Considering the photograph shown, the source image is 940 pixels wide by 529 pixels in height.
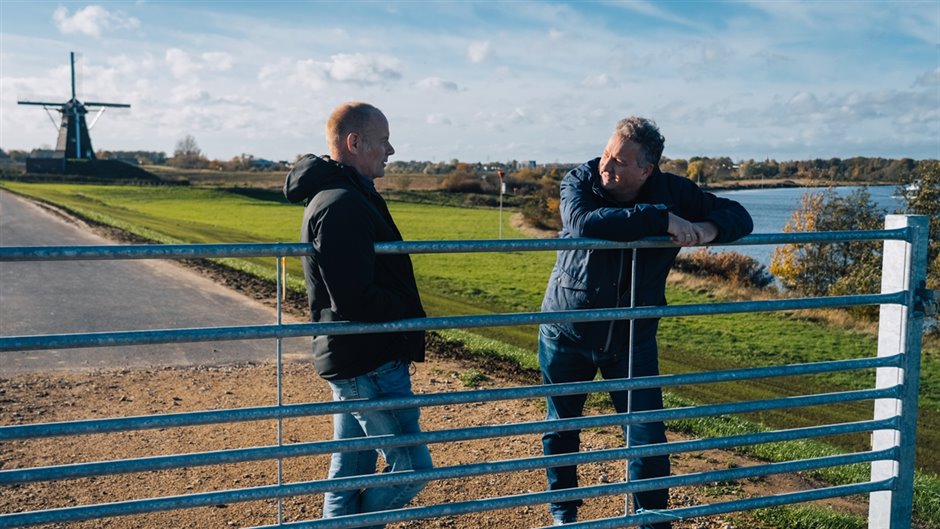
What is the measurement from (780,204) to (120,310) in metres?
31.0

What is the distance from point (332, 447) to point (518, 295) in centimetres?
1961

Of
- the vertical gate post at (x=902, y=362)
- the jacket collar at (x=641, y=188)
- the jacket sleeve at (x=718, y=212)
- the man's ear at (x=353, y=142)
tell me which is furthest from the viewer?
the jacket collar at (x=641, y=188)

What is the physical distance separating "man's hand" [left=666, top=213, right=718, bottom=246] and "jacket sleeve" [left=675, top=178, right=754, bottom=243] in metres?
0.08

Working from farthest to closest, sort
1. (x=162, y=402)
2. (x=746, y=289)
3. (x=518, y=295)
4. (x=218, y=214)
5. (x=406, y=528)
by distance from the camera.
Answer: (x=218, y=214) < (x=746, y=289) < (x=518, y=295) < (x=162, y=402) < (x=406, y=528)

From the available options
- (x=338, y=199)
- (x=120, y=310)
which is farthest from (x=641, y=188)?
(x=120, y=310)

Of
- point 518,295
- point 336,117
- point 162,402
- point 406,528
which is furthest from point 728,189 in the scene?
point 336,117

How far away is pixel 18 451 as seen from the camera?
20.2 ft

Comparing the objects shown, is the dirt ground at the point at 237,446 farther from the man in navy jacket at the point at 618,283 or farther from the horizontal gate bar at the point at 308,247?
the horizontal gate bar at the point at 308,247

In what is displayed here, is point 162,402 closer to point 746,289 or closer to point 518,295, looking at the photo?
point 518,295

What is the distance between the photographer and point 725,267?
30.1 m

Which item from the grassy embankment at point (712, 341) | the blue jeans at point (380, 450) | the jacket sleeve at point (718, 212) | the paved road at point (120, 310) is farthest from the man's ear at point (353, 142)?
the paved road at point (120, 310)

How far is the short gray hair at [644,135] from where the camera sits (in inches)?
149

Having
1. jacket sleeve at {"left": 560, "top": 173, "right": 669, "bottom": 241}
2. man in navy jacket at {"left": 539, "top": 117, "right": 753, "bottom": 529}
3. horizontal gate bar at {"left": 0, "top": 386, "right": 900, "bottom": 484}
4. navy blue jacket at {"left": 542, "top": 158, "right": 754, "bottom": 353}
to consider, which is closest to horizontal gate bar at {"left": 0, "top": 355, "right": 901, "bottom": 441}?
horizontal gate bar at {"left": 0, "top": 386, "right": 900, "bottom": 484}

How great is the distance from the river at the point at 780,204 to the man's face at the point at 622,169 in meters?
13.6
